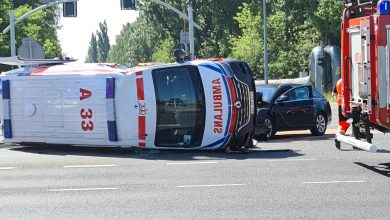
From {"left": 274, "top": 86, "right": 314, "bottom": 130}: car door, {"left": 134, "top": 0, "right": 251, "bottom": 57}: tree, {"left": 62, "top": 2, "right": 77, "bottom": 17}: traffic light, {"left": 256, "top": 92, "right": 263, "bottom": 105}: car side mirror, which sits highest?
{"left": 134, "top": 0, "right": 251, "bottom": 57}: tree

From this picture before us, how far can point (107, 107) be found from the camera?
12.6m

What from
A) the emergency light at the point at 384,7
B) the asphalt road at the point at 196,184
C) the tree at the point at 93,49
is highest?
the tree at the point at 93,49

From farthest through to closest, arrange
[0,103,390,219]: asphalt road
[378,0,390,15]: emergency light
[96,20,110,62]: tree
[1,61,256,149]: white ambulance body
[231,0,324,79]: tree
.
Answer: [96,20,110,62]: tree < [231,0,324,79]: tree < [1,61,256,149]: white ambulance body < [378,0,390,15]: emergency light < [0,103,390,219]: asphalt road

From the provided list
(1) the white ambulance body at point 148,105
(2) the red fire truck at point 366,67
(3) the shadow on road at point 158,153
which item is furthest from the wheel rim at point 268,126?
(2) the red fire truck at point 366,67

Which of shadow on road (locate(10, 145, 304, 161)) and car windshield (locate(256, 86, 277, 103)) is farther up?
car windshield (locate(256, 86, 277, 103))

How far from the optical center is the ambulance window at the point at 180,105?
12.2m

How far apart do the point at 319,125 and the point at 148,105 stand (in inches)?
228

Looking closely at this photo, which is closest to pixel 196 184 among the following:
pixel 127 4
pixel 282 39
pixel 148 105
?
pixel 148 105

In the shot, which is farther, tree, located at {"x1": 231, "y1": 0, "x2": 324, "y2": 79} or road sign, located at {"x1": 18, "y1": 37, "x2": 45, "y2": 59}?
tree, located at {"x1": 231, "y1": 0, "x2": 324, "y2": 79}

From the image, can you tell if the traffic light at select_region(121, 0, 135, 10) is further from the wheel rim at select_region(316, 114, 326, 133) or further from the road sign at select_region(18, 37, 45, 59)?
the wheel rim at select_region(316, 114, 326, 133)

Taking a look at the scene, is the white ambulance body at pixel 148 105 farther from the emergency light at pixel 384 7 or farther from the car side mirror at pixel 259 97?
the emergency light at pixel 384 7

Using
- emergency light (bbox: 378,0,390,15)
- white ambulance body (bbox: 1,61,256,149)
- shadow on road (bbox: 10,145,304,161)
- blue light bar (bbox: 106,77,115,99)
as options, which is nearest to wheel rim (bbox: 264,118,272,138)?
shadow on road (bbox: 10,145,304,161)

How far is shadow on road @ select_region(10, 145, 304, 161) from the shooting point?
1206cm

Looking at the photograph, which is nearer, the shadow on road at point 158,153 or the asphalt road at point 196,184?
the asphalt road at point 196,184
